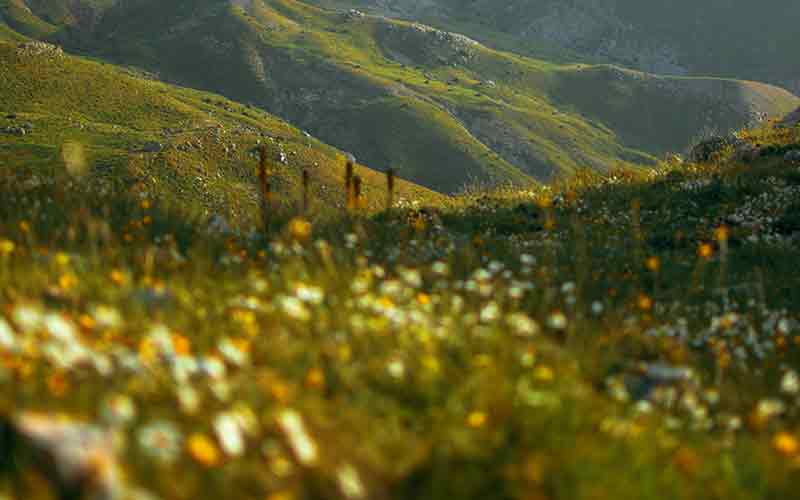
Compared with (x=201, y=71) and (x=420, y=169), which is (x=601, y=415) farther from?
(x=201, y=71)

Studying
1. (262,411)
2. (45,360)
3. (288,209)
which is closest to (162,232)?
(288,209)

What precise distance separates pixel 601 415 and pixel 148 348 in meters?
2.69

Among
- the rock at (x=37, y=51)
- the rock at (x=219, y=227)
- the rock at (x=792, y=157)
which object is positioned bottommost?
the rock at (x=37, y=51)

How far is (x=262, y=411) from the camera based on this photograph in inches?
155

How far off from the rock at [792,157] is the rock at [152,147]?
5905 cm

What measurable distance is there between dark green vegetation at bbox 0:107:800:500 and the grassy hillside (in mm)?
32639

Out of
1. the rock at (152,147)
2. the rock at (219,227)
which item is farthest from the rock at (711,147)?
the rock at (152,147)

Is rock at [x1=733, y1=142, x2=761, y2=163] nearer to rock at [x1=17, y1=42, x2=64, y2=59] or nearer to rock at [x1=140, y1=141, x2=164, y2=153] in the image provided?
rock at [x1=140, y1=141, x2=164, y2=153]

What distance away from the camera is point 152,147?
2758 inches

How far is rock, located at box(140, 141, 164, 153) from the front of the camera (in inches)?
2704

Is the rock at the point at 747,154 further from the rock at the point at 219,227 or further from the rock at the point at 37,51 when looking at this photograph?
the rock at the point at 37,51

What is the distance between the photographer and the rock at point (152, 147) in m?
68.7

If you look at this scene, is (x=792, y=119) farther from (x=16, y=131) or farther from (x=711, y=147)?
(x=16, y=131)

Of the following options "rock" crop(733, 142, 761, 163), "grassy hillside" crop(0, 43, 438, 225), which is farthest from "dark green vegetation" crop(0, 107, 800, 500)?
"grassy hillside" crop(0, 43, 438, 225)
